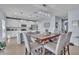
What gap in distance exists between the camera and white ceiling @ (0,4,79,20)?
2.45 m

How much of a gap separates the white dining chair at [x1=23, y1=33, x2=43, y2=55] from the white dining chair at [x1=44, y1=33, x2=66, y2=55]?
18 centimetres

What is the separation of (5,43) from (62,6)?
130 centimetres

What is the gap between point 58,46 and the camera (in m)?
2.50

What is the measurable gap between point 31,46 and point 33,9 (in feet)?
2.37

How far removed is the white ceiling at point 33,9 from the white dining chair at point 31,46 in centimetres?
41

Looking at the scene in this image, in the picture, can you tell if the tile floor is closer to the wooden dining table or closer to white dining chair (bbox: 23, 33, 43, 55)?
white dining chair (bbox: 23, 33, 43, 55)

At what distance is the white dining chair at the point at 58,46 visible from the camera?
8.11 feet

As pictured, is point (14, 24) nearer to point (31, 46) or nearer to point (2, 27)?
point (2, 27)

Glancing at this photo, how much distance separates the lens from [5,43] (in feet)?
8.16

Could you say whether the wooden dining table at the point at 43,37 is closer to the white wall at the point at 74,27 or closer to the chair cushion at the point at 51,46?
the chair cushion at the point at 51,46

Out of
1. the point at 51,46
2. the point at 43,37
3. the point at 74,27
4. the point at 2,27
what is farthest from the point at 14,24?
the point at 74,27
